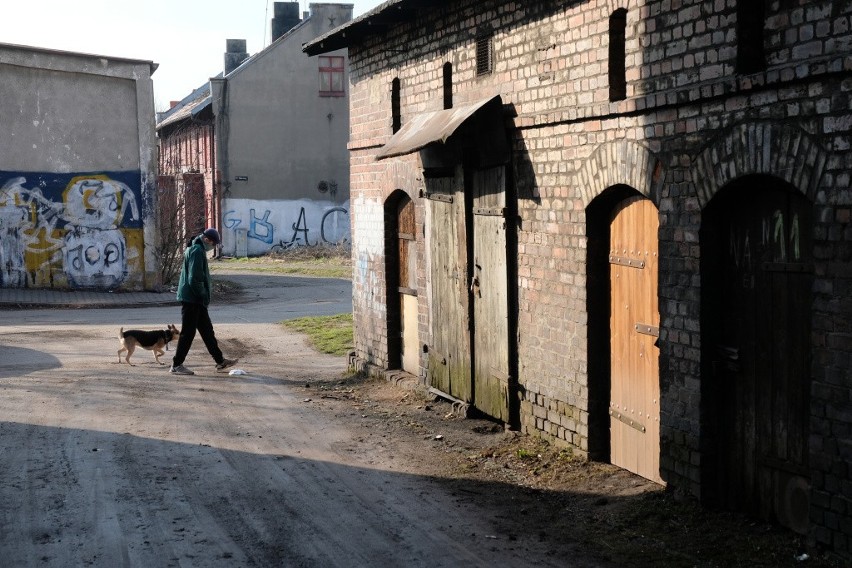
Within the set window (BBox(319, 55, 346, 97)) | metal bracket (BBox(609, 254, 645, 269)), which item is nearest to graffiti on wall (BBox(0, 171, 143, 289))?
window (BBox(319, 55, 346, 97))

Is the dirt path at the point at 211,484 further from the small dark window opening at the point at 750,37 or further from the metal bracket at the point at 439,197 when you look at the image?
the small dark window opening at the point at 750,37

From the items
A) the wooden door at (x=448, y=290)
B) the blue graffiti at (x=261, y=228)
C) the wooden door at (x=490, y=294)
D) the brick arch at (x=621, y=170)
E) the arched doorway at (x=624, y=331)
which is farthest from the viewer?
the blue graffiti at (x=261, y=228)

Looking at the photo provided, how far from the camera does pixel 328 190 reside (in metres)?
40.2

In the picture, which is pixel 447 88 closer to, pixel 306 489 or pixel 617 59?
pixel 617 59

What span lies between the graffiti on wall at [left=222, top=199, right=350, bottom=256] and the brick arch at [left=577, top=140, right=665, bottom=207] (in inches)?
1237

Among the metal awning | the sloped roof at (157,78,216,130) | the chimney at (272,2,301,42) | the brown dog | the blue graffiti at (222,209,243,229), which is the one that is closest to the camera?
the metal awning

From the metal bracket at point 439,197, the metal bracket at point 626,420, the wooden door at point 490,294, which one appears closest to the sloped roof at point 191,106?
the metal bracket at point 439,197

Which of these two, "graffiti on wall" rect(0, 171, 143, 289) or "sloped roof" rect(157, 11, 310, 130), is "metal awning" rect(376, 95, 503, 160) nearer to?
"graffiti on wall" rect(0, 171, 143, 289)

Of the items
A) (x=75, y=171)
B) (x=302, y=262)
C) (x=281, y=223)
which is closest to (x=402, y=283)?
(x=75, y=171)

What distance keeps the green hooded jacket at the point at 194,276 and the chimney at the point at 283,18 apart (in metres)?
33.4

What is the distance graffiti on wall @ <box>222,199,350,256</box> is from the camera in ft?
130

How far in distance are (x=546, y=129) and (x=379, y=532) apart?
3881 millimetres

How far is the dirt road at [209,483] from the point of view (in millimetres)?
6398

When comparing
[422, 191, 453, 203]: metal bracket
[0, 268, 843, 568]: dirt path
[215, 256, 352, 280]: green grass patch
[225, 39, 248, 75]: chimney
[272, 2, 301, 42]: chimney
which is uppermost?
[272, 2, 301, 42]: chimney
